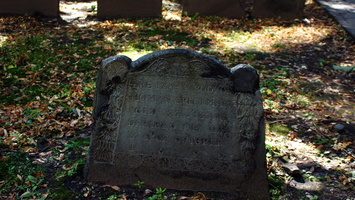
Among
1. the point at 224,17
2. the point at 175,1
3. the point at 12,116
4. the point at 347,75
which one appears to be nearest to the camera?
the point at 12,116

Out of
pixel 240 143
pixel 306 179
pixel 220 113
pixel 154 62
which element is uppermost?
pixel 154 62

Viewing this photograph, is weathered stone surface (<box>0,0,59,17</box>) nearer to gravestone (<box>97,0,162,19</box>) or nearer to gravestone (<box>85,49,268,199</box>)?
gravestone (<box>97,0,162,19</box>)

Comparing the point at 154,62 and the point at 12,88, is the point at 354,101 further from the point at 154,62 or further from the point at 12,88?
the point at 12,88

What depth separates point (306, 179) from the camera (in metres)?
3.97

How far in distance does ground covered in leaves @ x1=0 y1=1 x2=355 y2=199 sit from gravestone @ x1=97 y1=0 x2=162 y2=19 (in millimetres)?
229

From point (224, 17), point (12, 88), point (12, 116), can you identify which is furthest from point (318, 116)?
point (224, 17)

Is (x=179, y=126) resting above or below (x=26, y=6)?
below

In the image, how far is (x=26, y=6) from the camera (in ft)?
29.2

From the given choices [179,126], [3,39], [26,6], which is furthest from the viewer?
[26,6]

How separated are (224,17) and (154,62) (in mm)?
6633

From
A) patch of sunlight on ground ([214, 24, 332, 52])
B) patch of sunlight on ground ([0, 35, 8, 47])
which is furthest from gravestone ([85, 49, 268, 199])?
patch of sunlight on ground ([0, 35, 8, 47])

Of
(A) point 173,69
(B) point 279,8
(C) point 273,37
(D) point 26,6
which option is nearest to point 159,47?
(C) point 273,37

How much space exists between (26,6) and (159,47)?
3398 millimetres

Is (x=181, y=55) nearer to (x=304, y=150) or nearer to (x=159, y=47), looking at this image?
(x=304, y=150)
